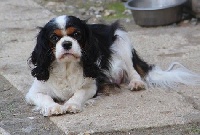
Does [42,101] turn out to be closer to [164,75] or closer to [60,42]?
[60,42]

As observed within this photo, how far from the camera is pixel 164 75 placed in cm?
572

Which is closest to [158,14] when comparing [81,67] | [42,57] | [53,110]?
[81,67]

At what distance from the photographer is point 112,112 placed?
487 cm

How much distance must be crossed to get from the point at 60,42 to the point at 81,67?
455 mm

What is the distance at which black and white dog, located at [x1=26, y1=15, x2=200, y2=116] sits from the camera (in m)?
4.83

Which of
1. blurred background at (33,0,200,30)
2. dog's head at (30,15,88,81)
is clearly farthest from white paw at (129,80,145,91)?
blurred background at (33,0,200,30)

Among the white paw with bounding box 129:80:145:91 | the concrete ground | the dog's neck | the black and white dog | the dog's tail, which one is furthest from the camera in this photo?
the dog's tail

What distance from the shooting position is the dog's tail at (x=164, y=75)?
561 centimetres

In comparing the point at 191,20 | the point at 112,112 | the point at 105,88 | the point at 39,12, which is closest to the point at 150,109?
the point at 112,112

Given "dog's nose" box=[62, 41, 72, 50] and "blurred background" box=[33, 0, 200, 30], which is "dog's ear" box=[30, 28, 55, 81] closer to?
"dog's nose" box=[62, 41, 72, 50]

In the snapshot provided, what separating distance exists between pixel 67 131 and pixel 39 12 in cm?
552

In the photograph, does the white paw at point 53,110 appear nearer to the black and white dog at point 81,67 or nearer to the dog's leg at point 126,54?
the black and white dog at point 81,67

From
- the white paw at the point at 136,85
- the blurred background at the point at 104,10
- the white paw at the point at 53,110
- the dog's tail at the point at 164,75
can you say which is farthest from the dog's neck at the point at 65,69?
the blurred background at the point at 104,10

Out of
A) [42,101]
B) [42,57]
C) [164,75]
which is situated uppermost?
A: [42,57]
